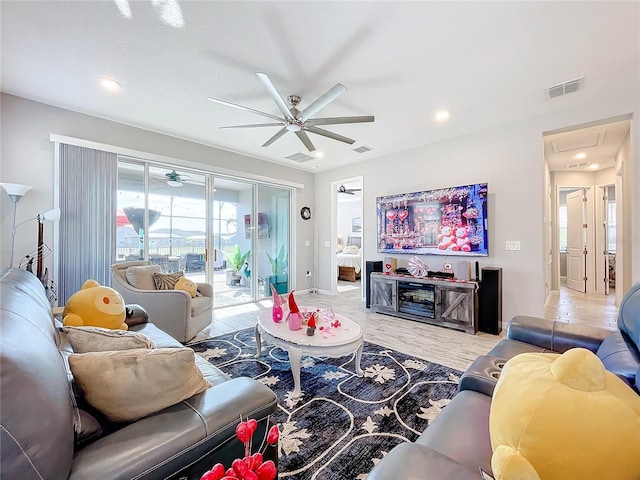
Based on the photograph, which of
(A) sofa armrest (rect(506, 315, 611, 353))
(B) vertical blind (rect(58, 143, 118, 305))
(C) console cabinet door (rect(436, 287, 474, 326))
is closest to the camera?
(A) sofa armrest (rect(506, 315, 611, 353))

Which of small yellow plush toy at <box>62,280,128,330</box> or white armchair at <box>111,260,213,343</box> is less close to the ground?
small yellow plush toy at <box>62,280,128,330</box>

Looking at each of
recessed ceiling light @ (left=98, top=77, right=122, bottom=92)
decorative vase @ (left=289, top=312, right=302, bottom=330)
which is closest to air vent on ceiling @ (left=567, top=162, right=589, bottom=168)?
decorative vase @ (left=289, top=312, right=302, bottom=330)

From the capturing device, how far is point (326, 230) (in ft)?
20.1

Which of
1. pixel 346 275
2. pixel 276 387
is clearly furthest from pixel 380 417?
pixel 346 275

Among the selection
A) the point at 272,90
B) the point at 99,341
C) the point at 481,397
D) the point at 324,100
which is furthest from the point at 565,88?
the point at 99,341

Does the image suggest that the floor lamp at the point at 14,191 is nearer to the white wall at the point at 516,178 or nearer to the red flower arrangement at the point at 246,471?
the red flower arrangement at the point at 246,471

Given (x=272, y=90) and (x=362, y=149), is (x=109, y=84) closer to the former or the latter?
(x=272, y=90)

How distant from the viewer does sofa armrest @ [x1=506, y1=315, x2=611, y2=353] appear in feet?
5.61

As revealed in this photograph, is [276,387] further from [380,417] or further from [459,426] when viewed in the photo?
[459,426]

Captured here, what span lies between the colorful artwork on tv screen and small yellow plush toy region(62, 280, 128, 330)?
12.7 ft

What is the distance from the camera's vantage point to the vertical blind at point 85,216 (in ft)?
10.6

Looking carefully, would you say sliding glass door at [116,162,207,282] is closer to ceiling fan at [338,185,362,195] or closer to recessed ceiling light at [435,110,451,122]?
recessed ceiling light at [435,110,451,122]

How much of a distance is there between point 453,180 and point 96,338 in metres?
4.45

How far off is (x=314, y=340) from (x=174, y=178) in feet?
11.9
